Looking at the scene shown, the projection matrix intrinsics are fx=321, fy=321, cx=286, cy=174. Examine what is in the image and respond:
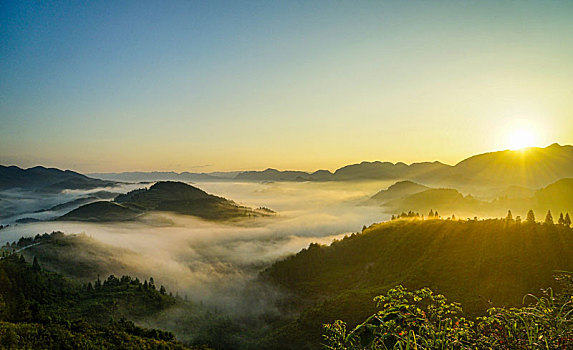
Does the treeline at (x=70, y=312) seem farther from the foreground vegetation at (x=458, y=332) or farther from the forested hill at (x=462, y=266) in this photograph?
the foreground vegetation at (x=458, y=332)

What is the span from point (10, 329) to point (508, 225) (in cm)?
15287

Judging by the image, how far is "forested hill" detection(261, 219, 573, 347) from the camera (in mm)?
97625

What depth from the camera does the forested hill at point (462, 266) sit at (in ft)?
320

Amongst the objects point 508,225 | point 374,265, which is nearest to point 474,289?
point 508,225

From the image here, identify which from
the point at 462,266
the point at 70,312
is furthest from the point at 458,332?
the point at 70,312

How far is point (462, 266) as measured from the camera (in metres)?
116

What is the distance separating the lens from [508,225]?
127438 millimetres

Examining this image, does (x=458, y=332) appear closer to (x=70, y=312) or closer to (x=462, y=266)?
(x=462, y=266)

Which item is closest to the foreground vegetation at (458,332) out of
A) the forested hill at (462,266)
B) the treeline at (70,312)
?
the treeline at (70,312)

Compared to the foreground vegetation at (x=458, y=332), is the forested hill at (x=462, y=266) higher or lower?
lower

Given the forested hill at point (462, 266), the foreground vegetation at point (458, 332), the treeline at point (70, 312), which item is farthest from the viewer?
the forested hill at point (462, 266)

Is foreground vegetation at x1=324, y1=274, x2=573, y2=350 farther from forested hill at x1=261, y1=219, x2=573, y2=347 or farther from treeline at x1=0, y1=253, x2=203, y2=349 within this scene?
forested hill at x1=261, y1=219, x2=573, y2=347

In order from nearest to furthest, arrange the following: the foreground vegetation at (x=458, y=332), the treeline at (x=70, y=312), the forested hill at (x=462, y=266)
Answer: the foreground vegetation at (x=458, y=332), the treeline at (x=70, y=312), the forested hill at (x=462, y=266)

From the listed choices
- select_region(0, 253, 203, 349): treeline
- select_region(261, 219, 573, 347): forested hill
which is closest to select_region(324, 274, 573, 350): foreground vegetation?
select_region(0, 253, 203, 349): treeline
